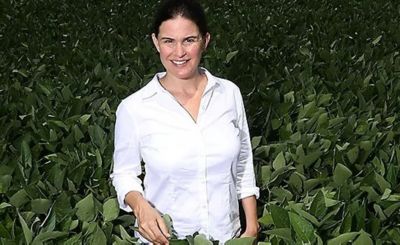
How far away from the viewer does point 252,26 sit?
26.9 ft

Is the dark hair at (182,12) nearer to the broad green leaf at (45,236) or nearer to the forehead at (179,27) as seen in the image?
the forehead at (179,27)

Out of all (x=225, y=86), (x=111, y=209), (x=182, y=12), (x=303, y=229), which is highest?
(x=182, y=12)

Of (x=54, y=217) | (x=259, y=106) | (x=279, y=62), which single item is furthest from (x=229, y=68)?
(x=54, y=217)

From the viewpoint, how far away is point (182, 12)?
3.01 metres

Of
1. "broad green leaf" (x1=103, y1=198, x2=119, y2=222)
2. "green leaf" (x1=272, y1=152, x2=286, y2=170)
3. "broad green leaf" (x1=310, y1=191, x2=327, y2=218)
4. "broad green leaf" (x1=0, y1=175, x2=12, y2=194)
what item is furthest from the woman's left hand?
"broad green leaf" (x1=0, y1=175, x2=12, y2=194)

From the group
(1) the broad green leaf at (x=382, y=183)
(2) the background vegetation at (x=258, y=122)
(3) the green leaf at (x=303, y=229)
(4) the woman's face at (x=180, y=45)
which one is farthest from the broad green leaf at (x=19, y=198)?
(1) the broad green leaf at (x=382, y=183)

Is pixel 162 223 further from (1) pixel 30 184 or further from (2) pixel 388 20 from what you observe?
(2) pixel 388 20

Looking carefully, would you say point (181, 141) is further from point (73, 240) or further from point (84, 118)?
point (84, 118)

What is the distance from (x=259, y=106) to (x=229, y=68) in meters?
1.08

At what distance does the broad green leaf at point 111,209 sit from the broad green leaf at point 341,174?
43.4 inches

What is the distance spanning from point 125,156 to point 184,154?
10.4 inches

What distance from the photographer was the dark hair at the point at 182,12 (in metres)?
3.01

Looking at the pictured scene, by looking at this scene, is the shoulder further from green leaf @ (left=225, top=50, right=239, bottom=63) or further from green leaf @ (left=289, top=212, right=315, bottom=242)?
green leaf @ (left=225, top=50, right=239, bottom=63)

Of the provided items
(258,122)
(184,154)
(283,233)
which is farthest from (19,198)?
(258,122)
